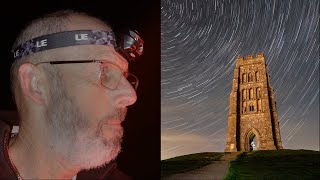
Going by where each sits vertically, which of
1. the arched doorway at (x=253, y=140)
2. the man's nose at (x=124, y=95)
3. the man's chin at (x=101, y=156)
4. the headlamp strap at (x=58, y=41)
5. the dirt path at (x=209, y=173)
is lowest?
the dirt path at (x=209, y=173)

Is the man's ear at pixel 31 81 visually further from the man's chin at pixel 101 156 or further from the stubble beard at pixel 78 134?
the man's chin at pixel 101 156

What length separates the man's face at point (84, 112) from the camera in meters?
1.50

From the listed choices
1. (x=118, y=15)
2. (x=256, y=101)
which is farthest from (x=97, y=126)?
(x=256, y=101)

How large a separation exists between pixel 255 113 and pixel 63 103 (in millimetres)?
7239

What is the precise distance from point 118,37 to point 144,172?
2890mm

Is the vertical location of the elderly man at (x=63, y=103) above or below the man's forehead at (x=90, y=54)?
below

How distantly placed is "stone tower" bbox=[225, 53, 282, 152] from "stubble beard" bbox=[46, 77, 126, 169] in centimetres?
440

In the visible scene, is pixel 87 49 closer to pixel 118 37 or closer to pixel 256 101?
pixel 118 37

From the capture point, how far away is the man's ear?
143 cm

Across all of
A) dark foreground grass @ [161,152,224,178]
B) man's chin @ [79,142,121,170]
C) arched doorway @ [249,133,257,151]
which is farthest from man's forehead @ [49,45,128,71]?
arched doorway @ [249,133,257,151]

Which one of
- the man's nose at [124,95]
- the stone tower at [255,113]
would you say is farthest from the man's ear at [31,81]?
the stone tower at [255,113]

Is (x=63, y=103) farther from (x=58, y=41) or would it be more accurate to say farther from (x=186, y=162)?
(x=186, y=162)

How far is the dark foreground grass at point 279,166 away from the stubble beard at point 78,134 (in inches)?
163

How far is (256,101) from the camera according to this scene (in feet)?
26.0
